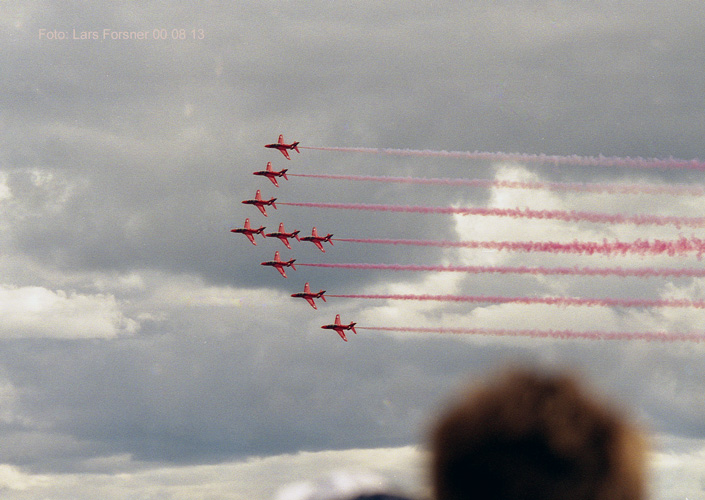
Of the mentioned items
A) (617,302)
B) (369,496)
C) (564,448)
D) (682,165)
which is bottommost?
(369,496)

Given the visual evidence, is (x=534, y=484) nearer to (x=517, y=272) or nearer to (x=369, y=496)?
(x=369, y=496)

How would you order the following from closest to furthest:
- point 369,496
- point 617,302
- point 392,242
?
point 369,496 < point 617,302 < point 392,242

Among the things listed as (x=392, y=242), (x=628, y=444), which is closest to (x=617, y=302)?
(x=392, y=242)

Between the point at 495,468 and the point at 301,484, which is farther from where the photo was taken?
the point at 495,468

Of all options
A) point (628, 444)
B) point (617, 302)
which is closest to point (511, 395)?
point (628, 444)

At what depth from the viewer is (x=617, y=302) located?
14150 cm

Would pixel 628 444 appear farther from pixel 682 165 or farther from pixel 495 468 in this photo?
pixel 682 165

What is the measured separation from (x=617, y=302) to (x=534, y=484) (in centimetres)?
12529

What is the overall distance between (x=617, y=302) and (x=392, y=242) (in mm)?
46649

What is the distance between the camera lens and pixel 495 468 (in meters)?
20.9

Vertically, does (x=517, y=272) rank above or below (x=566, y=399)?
above

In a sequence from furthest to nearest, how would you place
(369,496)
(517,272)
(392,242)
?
(392,242)
(517,272)
(369,496)

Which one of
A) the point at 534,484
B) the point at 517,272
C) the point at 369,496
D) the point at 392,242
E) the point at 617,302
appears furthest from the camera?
the point at 392,242

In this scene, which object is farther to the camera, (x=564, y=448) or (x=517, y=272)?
(x=517, y=272)
